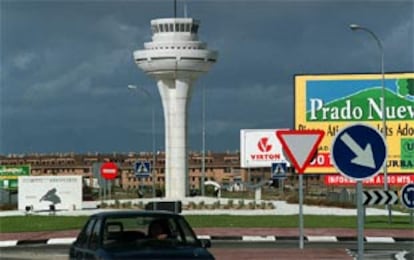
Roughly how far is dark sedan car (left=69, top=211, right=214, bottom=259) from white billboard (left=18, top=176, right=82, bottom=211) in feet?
138

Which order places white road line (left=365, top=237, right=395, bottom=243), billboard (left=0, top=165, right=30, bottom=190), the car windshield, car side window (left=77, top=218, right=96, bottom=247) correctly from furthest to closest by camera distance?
billboard (left=0, top=165, right=30, bottom=190) → white road line (left=365, top=237, right=395, bottom=243) → car side window (left=77, top=218, right=96, bottom=247) → the car windshield

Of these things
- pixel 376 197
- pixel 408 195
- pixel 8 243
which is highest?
pixel 376 197

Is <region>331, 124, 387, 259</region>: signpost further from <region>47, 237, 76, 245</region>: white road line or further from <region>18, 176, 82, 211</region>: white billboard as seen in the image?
<region>18, 176, 82, 211</region>: white billboard

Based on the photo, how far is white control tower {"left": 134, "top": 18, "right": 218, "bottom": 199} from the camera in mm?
69750

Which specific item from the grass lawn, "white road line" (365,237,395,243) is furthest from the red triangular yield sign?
the grass lawn

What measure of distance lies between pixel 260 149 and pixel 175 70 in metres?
9.21

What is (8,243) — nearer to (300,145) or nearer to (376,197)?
(300,145)

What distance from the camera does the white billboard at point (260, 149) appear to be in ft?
242

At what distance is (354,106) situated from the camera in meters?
65.9

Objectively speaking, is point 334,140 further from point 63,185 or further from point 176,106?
point 176,106

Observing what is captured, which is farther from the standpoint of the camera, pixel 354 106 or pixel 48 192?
pixel 354 106

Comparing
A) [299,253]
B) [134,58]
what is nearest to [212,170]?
[134,58]

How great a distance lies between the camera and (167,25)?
70.9 meters

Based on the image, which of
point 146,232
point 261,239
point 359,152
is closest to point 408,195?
point 261,239
